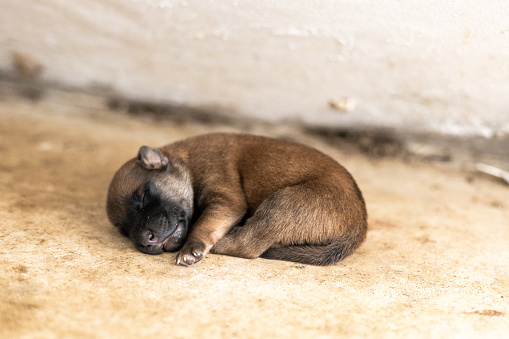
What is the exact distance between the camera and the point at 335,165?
15.3 feet

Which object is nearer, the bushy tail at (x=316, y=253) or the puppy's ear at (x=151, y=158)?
the bushy tail at (x=316, y=253)

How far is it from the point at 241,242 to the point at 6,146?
3743 mm

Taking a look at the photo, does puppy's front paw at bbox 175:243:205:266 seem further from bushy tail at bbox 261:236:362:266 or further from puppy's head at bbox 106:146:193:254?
bushy tail at bbox 261:236:362:266

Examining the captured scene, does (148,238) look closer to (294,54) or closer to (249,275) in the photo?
(249,275)

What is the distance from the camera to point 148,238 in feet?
13.3

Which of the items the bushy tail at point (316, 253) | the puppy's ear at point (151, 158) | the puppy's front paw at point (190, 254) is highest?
the puppy's ear at point (151, 158)

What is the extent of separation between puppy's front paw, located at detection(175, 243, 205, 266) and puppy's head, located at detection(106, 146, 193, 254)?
261 mm

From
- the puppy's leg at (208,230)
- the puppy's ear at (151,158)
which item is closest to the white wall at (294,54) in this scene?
the puppy's ear at (151,158)

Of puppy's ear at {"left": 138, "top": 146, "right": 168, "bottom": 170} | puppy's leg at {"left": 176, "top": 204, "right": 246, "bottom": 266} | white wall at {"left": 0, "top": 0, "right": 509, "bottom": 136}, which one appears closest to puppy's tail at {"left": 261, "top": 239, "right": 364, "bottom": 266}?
puppy's leg at {"left": 176, "top": 204, "right": 246, "bottom": 266}

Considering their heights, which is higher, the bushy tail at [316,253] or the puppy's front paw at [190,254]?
the bushy tail at [316,253]

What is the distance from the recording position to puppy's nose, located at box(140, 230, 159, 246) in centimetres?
404

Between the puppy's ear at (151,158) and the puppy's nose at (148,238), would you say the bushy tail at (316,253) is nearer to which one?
the puppy's nose at (148,238)

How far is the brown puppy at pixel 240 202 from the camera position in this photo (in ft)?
13.5

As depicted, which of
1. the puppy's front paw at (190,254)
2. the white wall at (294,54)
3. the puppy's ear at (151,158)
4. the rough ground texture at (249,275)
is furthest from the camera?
the white wall at (294,54)
